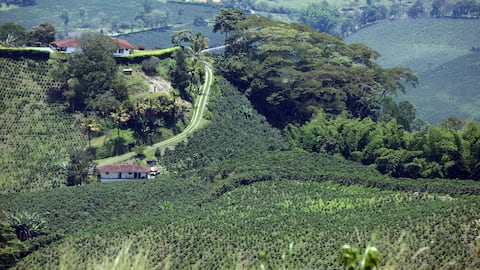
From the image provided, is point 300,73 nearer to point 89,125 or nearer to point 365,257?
point 89,125

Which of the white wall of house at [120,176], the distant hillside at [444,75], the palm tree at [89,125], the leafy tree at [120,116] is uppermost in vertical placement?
the leafy tree at [120,116]

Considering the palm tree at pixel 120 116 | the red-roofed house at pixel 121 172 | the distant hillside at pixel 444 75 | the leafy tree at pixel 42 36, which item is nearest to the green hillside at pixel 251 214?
the red-roofed house at pixel 121 172

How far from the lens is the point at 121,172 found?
279ft

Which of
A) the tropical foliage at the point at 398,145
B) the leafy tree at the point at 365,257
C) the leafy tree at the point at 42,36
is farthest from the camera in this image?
the leafy tree at the point at 42,36

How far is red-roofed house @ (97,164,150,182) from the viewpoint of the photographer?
8481 cm

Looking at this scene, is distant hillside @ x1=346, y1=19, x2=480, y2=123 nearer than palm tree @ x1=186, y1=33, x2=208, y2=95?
No

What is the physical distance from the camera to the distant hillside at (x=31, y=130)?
8344 cm

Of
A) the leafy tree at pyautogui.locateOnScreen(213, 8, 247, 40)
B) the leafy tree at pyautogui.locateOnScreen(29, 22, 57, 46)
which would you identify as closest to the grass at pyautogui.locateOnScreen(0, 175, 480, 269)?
the leafy tree at pyautogui.locateOnScreen(29, 22, 57, 46)

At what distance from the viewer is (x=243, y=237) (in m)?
67.1

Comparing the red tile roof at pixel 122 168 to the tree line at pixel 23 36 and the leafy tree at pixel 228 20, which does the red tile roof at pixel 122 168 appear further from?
the leafy tree at pixel 228 20

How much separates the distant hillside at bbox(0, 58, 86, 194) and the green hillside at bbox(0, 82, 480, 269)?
4.84 meters

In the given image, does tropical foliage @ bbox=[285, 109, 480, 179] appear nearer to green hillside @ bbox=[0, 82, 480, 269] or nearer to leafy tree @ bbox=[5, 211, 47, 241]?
green hillside @ bbox=[0, 82, 480, 269]

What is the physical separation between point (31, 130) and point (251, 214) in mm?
30364

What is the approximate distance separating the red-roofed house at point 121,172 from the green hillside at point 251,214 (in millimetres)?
2349
